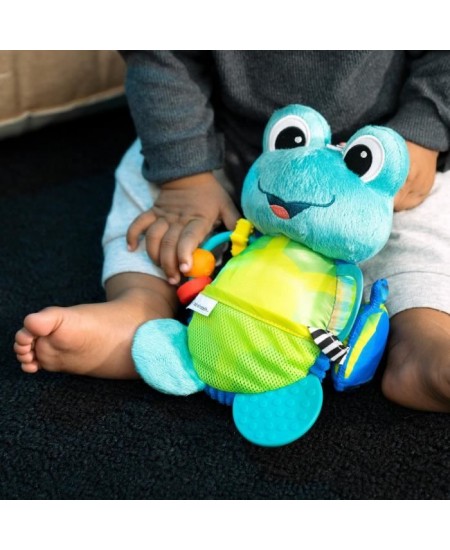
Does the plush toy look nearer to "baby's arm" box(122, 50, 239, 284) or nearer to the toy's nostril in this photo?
the toy's nostril

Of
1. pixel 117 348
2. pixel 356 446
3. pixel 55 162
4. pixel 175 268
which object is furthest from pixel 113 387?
pixel 55 162

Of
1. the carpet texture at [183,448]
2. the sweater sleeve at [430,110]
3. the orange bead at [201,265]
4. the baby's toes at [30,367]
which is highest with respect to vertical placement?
the sweater sleeve at [430,110]

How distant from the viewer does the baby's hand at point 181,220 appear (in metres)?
0.82

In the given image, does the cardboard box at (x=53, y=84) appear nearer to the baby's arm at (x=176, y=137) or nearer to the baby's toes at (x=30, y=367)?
the baby's arm at (x=176, y=137)

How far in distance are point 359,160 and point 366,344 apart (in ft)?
0.60

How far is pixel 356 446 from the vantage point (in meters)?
0.68

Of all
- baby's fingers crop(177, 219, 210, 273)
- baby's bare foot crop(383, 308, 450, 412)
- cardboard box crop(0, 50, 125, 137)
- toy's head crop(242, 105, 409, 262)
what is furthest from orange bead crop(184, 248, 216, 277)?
cardboard box crop(0, 50, 125, 137)

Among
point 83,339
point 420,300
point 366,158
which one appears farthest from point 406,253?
point 83,339

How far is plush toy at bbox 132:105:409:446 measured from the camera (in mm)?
665

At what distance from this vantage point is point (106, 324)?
2.40ft

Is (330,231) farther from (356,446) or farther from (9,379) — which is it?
(9,379)

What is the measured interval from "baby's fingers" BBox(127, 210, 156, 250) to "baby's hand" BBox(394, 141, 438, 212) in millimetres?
308

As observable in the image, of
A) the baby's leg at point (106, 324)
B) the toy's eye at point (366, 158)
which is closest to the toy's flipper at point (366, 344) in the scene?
the toy's eye at point (366, 158)

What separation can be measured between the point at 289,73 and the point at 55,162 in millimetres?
507
